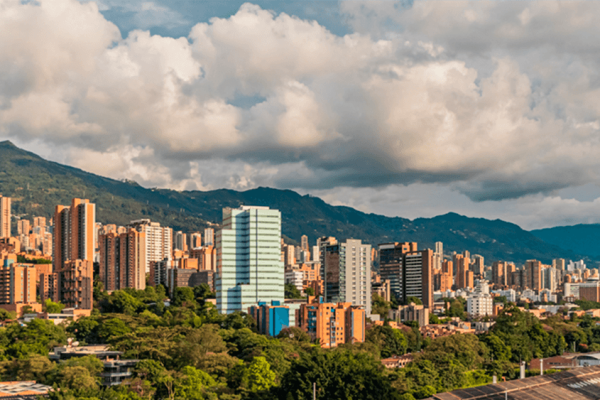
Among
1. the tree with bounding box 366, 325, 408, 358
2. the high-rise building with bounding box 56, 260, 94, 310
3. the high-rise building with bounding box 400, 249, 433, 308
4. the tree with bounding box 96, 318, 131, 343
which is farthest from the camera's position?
the high-rise building with bounding box 400, 249, 433, 308

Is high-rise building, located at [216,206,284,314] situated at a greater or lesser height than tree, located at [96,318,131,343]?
greater

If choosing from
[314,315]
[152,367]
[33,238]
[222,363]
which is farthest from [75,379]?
[33,238]

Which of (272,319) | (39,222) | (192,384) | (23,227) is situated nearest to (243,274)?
(272,319)

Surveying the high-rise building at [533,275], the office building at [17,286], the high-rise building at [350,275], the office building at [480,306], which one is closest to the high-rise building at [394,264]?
the office building at [480,306]

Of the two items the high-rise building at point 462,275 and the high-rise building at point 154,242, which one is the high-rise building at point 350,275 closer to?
the high-rise building at point 154,242

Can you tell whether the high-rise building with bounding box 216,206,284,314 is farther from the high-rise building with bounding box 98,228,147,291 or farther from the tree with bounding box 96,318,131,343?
the high-rise building with bounding box 98,228,147,291

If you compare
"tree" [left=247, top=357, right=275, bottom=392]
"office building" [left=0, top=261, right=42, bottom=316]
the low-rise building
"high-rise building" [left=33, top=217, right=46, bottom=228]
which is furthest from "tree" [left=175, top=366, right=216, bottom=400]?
"high-rise building" [left=33, top=217, right=46, bottom=228]

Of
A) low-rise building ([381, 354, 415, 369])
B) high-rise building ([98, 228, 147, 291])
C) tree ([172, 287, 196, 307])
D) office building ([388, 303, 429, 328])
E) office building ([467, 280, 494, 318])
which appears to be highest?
high-rise building ([98, 228, 147, 291])
